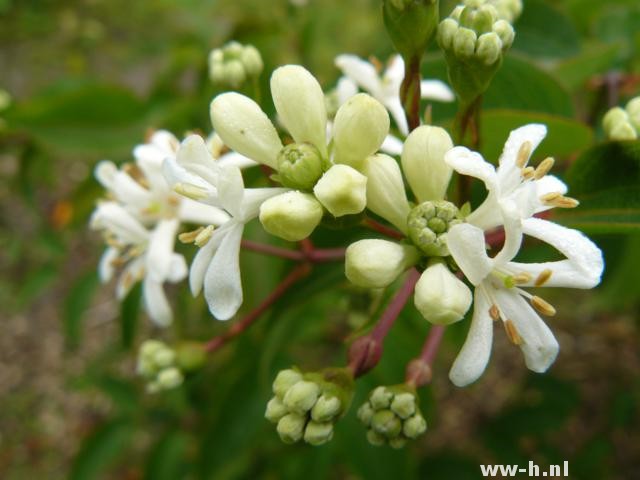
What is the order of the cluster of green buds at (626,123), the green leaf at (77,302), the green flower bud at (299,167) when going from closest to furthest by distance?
the green flower bud at (299,167) → the cluster of green buds at (626,123) → the green leaf at (77,302)

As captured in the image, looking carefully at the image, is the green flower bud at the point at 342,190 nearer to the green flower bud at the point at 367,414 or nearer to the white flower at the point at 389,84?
the green flower bud at the point at 367,414

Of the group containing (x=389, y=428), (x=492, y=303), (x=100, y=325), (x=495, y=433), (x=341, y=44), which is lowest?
(x=100, y=325)

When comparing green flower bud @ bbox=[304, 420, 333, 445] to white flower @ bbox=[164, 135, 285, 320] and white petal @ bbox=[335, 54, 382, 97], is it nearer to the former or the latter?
white flower @ bbox=[164, 135, 285, 320]

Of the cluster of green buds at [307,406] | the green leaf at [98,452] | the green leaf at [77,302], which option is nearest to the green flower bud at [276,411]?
the cluster of green buds at [307,406]

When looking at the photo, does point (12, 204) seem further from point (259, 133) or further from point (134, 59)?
point (259, 133)

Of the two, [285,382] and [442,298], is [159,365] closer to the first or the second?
[285,382]

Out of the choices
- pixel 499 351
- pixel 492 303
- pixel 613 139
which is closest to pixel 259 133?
pixel 492 303

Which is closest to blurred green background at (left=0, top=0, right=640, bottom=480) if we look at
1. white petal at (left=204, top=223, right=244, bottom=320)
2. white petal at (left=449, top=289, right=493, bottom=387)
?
white petal at (left=449, top=289, right=493, bottom=387)
